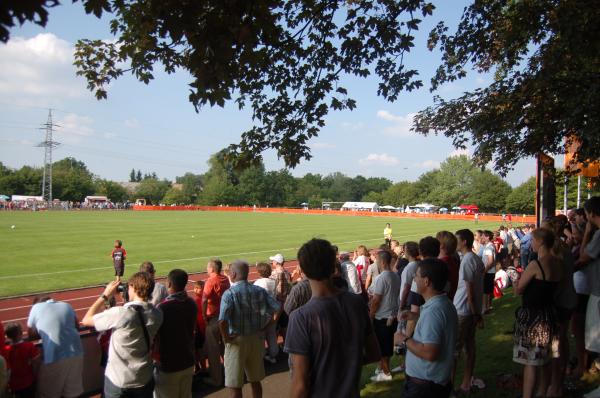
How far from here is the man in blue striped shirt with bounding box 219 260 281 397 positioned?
5219 mm

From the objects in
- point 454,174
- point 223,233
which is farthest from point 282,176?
point 223,233

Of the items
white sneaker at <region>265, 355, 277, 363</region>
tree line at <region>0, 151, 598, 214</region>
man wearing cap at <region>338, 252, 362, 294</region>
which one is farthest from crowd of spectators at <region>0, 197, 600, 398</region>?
tree line at <region>0, 151, 598, 214</region>

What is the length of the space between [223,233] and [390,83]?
30467 mm

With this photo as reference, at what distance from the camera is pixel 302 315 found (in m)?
2.72

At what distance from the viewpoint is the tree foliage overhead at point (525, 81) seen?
7211 mm

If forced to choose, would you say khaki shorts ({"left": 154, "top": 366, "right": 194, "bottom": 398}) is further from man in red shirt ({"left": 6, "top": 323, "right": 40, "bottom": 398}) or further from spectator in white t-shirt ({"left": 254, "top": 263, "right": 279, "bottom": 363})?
spectator in white t-shirt ({"left": 254, "top": 263, "right": 279, "bottom": 363})

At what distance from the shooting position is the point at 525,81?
923cm

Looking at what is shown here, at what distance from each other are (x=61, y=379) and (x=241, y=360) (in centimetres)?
214

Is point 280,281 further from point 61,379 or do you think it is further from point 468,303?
point 61,379

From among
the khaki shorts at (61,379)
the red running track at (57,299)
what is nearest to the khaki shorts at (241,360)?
the khaki shorts at (61,379)

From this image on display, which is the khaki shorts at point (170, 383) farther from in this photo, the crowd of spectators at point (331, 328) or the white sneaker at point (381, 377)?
the white sneaker at point (381, 377)

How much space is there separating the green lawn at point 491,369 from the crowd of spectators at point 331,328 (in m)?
0.21

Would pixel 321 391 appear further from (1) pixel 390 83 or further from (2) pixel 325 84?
(1) pixel 390 83

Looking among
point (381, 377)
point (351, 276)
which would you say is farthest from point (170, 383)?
point (351, 276)
